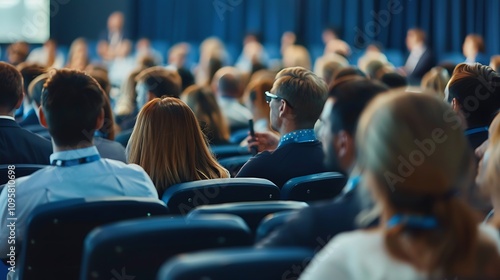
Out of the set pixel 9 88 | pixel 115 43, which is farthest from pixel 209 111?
pixel 115 43

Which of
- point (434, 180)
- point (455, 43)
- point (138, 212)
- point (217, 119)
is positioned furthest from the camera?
point (455, 43)

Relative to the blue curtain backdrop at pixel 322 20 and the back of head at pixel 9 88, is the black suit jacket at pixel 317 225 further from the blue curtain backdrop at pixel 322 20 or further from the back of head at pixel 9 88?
the blue curtain backdrop at pixel 322 20

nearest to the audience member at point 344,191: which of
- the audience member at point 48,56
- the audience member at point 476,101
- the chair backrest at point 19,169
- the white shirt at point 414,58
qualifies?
the chair backrest at point 19,169

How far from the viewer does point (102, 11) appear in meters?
15.7

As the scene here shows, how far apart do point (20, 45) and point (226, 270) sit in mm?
8991

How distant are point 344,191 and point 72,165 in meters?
1.05

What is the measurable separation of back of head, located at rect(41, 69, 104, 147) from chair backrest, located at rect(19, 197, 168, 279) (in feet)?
1.56

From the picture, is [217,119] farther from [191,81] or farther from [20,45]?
[20,45]

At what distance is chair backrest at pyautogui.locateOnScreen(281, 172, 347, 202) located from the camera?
3.30 meters

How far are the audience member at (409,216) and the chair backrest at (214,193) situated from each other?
52.6 inches

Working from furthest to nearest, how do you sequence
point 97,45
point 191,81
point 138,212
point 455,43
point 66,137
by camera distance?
point 97,45, point 455,43, point 191,81, point 66,137, point 138,212

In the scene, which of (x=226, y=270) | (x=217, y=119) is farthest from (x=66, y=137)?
(x=217, y=119)

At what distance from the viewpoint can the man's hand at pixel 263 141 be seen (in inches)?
178

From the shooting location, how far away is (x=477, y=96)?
391cm
